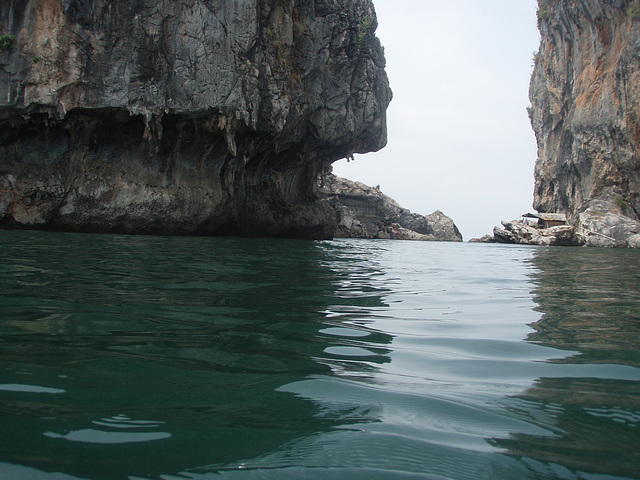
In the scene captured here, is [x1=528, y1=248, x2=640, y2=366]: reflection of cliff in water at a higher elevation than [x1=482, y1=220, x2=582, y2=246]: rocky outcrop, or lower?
lower

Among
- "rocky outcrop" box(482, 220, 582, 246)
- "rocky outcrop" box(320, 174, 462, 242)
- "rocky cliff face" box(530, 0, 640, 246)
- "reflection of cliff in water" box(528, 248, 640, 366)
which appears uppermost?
"rocky cliff face" box(530, 0, 640, 246)

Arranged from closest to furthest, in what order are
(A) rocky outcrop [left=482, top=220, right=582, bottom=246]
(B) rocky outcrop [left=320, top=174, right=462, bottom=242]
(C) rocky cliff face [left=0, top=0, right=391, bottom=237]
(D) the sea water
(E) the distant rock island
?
(D) the sea water
(C) rocky cliff face [left=0, top=0, right=391, bottom=237]
(A) rocky outcrop [left=482, top=220, right=582, bottom=246]
(E) the distant rock island
(B) rocky outcrop [left=320, top=174, right=462, bottom=242]

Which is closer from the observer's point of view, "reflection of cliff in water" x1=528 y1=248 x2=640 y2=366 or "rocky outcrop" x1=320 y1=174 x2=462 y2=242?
"reflection of cliff in water" x1=528 y1=248 x2=640 y2=366

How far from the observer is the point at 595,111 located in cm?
2972

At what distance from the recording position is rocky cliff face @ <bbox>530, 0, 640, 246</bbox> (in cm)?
2636

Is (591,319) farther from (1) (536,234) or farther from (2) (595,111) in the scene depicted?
(2) (595,111)

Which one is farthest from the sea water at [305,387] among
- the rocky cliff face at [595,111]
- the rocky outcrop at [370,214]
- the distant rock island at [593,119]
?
the rocky outcrop at [370,214]

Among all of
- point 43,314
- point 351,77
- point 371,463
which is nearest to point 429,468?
point 371,463

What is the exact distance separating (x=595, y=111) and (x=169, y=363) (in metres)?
34.4

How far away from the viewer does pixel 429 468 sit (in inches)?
44.4

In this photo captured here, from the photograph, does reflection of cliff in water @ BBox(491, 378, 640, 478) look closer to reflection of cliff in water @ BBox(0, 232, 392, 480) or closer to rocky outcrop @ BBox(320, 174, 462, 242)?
reflection of cliff in water @ BBox(0, 232, 392, 480)

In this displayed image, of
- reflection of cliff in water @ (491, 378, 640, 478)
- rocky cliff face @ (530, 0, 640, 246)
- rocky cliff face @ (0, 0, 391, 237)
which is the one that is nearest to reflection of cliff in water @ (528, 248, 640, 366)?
reflection of cliff in water @ (491, 378, 640, 478)

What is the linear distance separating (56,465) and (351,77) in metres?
22.3

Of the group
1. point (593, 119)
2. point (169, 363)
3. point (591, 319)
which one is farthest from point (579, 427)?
point (593, 119)
